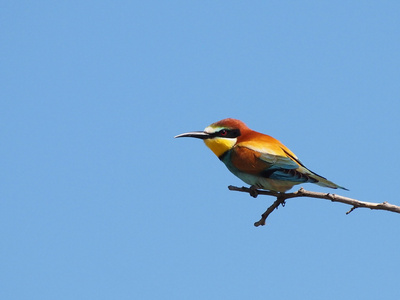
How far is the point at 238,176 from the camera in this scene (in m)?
3.43

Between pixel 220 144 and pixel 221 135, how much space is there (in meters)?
0.06

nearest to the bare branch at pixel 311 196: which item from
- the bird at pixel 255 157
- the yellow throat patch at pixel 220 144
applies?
the bird at pixel 255 157

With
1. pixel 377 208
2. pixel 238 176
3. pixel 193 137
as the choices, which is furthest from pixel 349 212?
pixel 193 137

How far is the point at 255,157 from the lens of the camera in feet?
10.7

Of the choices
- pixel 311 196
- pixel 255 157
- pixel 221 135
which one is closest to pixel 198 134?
pixel 221 135

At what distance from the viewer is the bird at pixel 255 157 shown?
10.3ft

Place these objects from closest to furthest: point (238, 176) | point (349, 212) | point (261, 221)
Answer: point (349, 212) < point (261, 221) < point (238, 176)

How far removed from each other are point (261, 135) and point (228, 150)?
8.4 inches

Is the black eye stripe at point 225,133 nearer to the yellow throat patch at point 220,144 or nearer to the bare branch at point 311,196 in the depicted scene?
the yellow throat patch at point 220,144

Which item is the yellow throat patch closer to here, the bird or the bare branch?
the bird

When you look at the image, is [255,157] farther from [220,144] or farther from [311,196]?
[311,196]

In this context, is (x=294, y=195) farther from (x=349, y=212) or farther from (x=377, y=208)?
(x=377, y=208)

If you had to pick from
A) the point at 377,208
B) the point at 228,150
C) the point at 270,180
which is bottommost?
the point at 377,208

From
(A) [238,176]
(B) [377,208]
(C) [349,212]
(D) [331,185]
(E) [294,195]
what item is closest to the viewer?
(B) [377,208]
